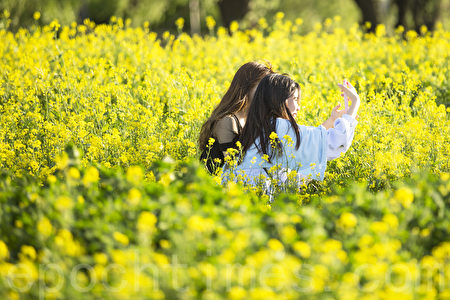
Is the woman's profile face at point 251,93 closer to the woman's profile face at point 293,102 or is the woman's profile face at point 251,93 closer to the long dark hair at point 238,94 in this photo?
the long dark hair at point 238,94

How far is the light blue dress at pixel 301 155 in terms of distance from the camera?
338 centimetres

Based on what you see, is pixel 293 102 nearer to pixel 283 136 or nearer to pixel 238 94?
pixel 283 136

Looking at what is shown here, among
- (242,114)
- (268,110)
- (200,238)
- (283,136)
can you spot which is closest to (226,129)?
(242,114)

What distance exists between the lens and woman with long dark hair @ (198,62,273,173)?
12.0 feet

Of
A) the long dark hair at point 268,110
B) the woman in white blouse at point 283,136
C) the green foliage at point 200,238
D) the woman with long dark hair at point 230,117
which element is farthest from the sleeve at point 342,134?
the green foliage at point 200,238

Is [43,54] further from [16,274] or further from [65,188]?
[16,274]

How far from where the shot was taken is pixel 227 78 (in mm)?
5914

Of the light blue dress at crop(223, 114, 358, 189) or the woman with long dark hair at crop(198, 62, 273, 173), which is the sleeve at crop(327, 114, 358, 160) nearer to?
the light blue dress at crop(223, 114, 358, 189)

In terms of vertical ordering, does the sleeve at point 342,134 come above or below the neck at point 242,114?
below

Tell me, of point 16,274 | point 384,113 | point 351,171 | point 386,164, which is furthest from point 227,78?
point 16,274

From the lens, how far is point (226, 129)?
143 inches

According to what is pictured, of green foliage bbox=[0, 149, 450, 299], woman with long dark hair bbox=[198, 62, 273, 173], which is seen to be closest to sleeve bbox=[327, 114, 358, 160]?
woman with long dark hair bbox=[198, 62, 273, 173]

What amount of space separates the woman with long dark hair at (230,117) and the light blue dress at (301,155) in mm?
180

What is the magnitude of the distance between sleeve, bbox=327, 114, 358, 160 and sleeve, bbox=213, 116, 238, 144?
26.9 inches
